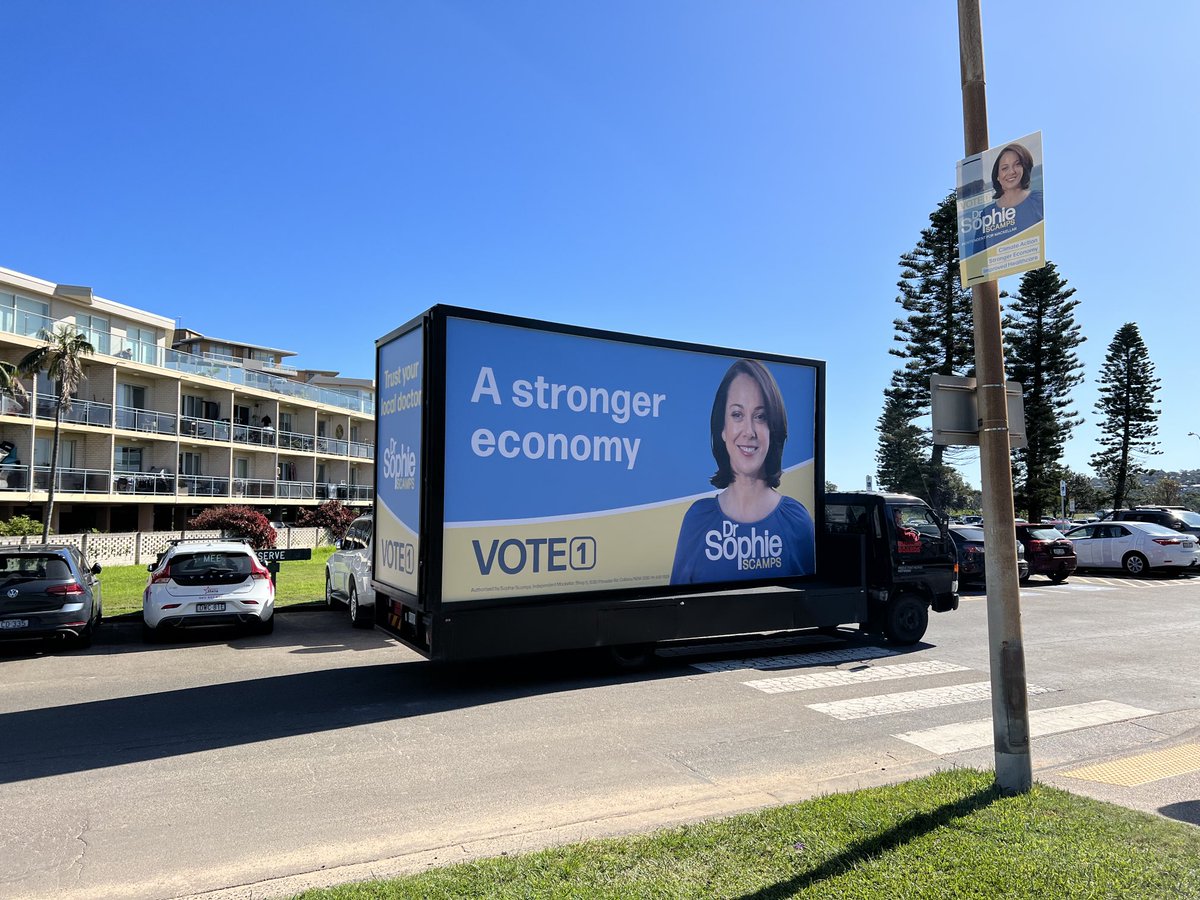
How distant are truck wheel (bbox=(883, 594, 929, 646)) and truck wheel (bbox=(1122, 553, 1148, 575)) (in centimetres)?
1585

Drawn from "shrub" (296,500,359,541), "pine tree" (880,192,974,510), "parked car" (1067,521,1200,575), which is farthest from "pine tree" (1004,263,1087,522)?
"shrub" (296,500,359,541)

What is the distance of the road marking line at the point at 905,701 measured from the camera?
7590 millimetres

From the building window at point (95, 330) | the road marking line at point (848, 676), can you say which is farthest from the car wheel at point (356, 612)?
the building window at point (95, 330)

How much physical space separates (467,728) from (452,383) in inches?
125

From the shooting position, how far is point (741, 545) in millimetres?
9633

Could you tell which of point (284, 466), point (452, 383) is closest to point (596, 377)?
point (452, 383)

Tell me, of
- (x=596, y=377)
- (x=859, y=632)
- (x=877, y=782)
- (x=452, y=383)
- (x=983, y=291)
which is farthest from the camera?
(x=859, y=632)

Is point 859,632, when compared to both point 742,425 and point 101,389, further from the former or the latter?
point 101,389

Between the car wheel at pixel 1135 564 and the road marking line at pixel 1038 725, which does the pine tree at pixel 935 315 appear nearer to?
the car wheel at pixel 1135 564

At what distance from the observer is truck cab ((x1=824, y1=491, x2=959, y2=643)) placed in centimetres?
1088

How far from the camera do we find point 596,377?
8664 millimetres

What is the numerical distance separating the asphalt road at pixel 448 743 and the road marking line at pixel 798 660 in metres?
0.06

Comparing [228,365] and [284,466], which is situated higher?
[228,365]

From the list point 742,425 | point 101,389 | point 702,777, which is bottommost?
point 702,777
